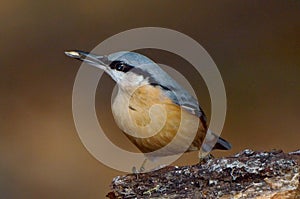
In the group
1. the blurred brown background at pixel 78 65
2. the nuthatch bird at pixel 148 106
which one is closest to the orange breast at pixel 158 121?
the nuthatch bird at pixel 148 106

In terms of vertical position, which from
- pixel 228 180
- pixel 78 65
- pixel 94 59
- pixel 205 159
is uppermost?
pixel 78 65

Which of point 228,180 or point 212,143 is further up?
point 212,143

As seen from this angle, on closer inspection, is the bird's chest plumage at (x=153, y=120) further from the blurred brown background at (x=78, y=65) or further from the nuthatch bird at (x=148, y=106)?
the blurred brown background at (x=78, y=65)

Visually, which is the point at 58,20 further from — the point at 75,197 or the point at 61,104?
the point at 75,197

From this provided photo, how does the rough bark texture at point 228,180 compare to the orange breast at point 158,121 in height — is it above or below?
below

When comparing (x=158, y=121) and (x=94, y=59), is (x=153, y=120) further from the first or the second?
(x=94, y=59)

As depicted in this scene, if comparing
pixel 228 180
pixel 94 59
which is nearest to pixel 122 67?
pixel 94 59

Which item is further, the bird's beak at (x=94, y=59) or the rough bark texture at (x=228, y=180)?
the bird's beak at (x=94, y=59)

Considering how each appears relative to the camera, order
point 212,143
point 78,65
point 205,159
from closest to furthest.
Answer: point 205,159 → point 212,143 → point 78,65
